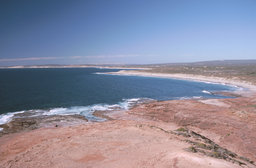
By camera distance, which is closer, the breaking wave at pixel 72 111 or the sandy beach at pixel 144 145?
the sandy beach at pixel 144 145

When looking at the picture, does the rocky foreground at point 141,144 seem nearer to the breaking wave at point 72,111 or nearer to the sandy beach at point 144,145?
the sandy beach at point 144,145

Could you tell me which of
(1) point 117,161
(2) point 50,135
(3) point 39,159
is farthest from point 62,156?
(2) point 50,135

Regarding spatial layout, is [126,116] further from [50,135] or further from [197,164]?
[197,164]

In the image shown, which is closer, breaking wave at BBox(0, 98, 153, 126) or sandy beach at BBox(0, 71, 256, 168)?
sandy beach at BBox(0, 71, 256, 168)

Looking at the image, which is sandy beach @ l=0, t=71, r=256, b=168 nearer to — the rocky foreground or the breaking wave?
the rocky foreground

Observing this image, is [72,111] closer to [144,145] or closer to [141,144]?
[141,144]

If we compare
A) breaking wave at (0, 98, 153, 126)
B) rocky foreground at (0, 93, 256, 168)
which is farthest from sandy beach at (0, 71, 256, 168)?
breaking wave at (0, 98, 153, 126)

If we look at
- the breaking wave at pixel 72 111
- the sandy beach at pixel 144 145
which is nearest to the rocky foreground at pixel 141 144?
the sandy beach at pixel 144 145
